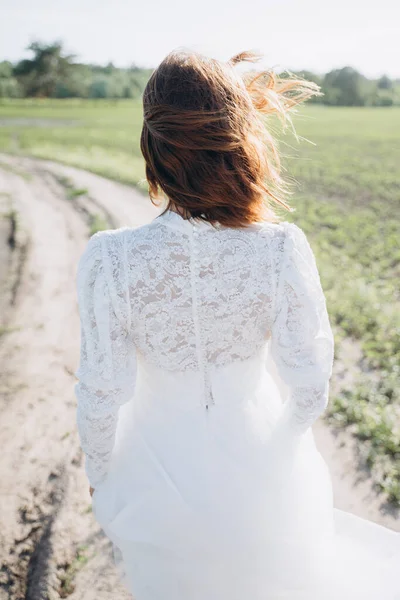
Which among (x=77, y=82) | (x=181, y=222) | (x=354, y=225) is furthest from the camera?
(x=77, y=82)

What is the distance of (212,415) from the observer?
156 cm

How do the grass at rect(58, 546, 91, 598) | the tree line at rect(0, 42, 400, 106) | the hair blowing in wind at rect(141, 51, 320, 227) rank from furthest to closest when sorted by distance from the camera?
the tree line at rect(0, 42, 400, 106) < the grass at rect(58, 546, 91, 598) < the hair blowing in wind at rect(141, 51, 320, 227)

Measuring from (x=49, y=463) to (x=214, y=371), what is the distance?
219cm

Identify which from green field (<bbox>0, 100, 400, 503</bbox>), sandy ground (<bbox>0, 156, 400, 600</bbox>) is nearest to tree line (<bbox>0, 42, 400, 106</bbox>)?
green field (<bbox>0, 100, 400, 503</bbox>)

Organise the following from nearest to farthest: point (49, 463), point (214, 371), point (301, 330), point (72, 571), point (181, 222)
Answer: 1. point (181, 222)
2. point (301, 330)
3. point (214, 371)
4. point (72, 571)
5. point (49, 463)

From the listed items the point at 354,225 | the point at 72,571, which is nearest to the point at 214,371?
the point at 72,571

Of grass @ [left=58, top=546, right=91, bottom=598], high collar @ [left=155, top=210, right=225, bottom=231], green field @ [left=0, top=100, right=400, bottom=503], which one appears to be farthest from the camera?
green field @ [left=0, top=100, right=400, bottom=503]

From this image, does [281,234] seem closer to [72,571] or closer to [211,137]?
[211,137]

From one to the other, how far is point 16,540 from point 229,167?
8.02 feet

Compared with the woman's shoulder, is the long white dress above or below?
below

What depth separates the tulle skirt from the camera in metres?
1.52

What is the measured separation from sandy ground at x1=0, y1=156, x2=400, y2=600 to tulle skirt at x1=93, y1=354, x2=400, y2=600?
1079 mm

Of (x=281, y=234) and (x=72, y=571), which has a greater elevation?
(x=281, y=234)

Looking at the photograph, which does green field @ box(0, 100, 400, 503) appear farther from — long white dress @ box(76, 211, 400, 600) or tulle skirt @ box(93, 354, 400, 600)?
tulle skirt @ box(93, 354, 400, 600)
